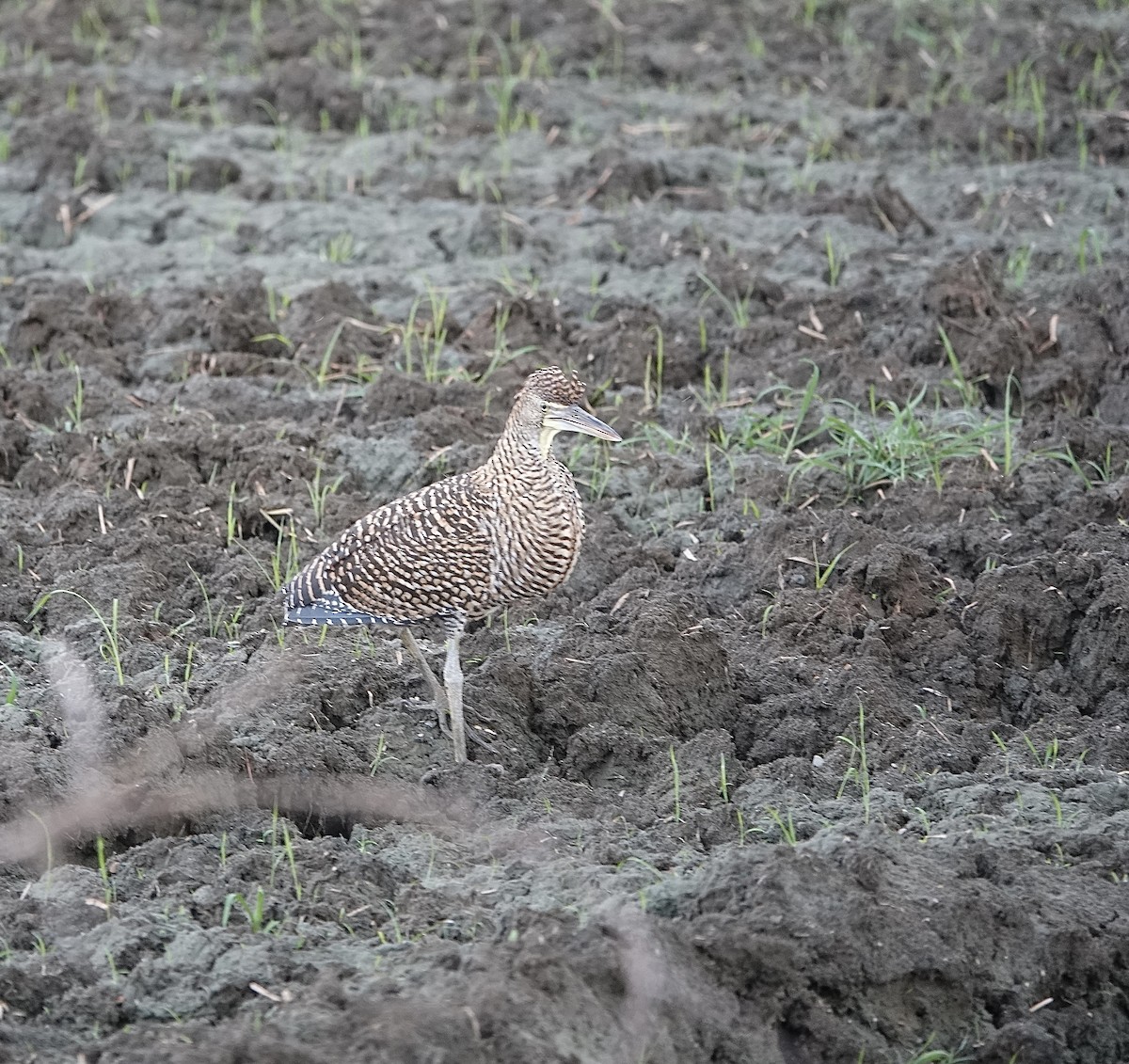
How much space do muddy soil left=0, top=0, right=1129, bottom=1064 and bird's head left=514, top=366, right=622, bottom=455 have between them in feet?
2.45

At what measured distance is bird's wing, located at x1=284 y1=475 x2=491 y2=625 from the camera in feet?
17.0

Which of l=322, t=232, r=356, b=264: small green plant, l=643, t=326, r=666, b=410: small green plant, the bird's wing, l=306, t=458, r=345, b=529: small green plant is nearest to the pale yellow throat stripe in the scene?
the bird's wing

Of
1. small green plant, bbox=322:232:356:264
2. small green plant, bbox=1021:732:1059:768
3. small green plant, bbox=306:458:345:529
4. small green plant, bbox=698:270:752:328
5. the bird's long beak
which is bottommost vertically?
small green plant, bbox=1021:732:1059:768

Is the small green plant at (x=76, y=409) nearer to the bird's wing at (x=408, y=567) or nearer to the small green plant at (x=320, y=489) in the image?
the small green plant at (x=320, y=489)

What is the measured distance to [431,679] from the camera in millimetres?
5391

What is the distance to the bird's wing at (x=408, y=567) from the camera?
5.20 meters

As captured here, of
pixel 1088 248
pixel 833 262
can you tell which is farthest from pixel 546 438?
pixel 1088 248

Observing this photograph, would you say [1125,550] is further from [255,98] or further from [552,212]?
[255,98]

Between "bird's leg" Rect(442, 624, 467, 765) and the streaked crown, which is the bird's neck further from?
"bird's leg" Rect(442, 624, 467, 765)

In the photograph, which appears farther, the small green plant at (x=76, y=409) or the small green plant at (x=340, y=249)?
the small green plant at (x=340, y=249)

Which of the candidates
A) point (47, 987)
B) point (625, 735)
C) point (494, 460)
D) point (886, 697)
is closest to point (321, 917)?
point (47, 987)

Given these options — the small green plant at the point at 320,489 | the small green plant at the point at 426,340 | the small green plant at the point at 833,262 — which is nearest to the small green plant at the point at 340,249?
the small green plant at the point at 426,340

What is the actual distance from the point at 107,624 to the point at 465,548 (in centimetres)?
143

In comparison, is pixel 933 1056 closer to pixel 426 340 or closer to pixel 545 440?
pixel 545 440
